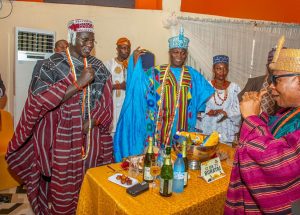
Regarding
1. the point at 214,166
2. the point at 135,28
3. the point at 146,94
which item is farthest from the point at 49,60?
the point at 135,28

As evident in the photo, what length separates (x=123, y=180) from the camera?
6.40 ft

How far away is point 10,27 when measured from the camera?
4422 mm

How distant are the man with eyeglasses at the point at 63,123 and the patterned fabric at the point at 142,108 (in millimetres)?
208

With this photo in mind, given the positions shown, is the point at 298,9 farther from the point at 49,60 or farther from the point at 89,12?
the point at 49,60

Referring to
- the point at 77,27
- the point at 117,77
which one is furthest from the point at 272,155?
the point at 117,77

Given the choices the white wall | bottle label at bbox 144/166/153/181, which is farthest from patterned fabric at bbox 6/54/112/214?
the white wall

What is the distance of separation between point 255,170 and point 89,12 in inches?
166

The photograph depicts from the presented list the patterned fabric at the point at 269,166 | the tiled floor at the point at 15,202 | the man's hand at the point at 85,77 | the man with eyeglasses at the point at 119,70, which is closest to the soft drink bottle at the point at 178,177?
the patterned fabric at the point at 269,166

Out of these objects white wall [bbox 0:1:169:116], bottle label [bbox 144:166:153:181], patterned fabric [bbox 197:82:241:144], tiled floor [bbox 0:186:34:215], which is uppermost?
white wall [bbox 0:1:169:116]

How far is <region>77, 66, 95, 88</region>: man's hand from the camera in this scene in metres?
2.60

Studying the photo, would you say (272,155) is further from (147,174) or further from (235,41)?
(235,41)

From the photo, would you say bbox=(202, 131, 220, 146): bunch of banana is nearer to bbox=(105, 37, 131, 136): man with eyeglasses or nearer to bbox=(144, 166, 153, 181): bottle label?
bbox=(144, 166, 153, 181): bottle label

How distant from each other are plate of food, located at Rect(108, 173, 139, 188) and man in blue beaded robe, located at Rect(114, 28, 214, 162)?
89 centimetres

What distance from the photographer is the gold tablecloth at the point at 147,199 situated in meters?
1.71
